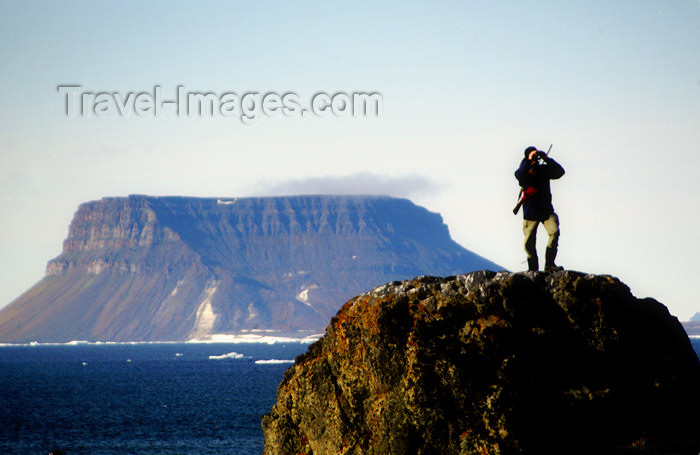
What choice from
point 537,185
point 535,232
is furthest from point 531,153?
point 535,232

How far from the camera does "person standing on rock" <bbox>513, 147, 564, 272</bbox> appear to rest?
65.3ft

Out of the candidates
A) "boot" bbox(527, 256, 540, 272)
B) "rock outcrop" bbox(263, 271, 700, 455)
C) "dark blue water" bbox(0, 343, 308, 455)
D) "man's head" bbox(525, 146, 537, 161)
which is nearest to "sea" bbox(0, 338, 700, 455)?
"dark blue water" bbox(0, 343, 308, 455)

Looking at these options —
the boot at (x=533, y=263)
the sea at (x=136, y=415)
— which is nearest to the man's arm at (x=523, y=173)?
the boot at (x=533, y=263)

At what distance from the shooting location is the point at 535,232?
20188 millimetres

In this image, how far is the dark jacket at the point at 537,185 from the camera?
20.0 m

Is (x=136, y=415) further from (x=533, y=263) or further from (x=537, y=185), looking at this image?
(x=537, y=185)

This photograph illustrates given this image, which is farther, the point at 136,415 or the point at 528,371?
the point at 136,415

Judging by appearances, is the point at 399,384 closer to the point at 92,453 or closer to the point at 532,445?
the point at 532,445

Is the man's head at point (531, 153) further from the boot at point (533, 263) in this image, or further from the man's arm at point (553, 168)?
the boot at point (533, 263)

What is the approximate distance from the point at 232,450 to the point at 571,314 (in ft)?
187

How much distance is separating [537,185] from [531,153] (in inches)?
29.3

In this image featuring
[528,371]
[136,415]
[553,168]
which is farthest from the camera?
[136,415]

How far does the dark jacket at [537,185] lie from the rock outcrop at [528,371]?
247 centimetres

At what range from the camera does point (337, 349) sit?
1962cm
